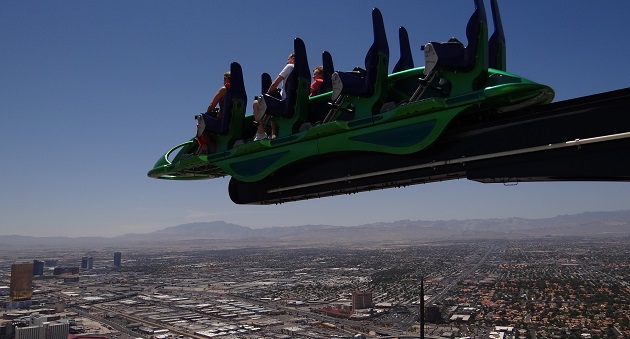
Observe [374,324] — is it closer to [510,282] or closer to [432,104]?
[510,282]

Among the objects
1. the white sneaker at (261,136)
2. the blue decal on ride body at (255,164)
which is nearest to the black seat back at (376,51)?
the blue decal on ride body at (255,164)

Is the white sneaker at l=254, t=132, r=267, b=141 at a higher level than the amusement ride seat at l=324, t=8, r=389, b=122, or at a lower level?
lower

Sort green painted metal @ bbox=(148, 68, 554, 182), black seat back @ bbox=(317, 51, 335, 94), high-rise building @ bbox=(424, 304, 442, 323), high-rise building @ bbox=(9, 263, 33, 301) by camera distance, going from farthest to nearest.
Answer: high-rise building @ bbox=(9, 263, 33, 301)
high-rise building @ bbox=(424, 304, 442, 323)
black seat back @ bbox=(317, 51, 335, 94)
green painted metal @ bbox=(148, 68, 554, 182)

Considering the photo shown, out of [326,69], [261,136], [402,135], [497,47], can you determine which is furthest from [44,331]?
[497,47]

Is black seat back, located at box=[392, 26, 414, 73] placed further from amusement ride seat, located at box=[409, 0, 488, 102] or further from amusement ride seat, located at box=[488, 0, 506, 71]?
amusement ride seat, located at box=[409, 0, 488, 102]

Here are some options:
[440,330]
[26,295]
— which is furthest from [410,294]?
[26,295]

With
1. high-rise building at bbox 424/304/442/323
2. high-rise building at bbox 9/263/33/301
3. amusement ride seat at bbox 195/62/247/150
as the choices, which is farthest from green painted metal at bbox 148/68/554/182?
high-rise building at bbox 9/263/33/301

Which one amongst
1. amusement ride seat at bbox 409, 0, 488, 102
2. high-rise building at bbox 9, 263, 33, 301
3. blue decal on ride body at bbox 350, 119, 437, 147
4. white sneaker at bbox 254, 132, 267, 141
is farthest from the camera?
high-rise building at bbox 9, 263, 33, 301

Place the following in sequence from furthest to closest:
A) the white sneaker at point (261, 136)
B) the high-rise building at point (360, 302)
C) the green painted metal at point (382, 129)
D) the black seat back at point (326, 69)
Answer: the high-rise building at point (360, 302) < the black seat back at point (326, 69) < the white sneaker at point (261, 136) < the green painted metal at point (382, 129)

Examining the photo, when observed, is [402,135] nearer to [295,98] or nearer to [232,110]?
[295,98]

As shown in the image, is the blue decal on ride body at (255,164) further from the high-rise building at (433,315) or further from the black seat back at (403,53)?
the high-rise building at (433,315)

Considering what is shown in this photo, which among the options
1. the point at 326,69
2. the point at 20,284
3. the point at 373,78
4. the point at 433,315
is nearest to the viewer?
the point at 373,78

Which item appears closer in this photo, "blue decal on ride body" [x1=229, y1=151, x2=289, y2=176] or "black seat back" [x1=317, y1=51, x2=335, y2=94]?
"blue decal on ride body" [x1=229, y1=151, x2=289, y2=176]
